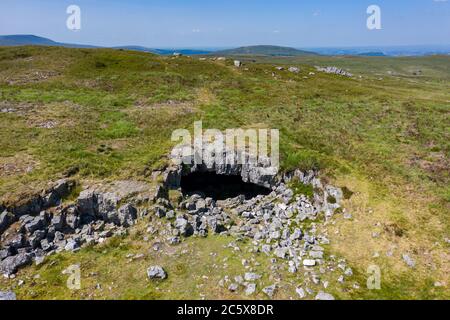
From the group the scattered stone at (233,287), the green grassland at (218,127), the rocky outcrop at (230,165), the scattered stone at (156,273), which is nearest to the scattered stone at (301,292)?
the green grassland at (218,127)

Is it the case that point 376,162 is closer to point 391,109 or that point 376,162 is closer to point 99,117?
point 391,109

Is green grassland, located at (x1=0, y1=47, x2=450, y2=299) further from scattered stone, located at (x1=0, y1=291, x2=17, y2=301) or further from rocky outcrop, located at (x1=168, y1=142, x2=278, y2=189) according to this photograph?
rocky outcrop, located at (x1=168, y1=142, x2=278, y2=189)

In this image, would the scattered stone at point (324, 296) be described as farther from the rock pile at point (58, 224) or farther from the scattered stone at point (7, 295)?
the scattered stone at point (7, 295)

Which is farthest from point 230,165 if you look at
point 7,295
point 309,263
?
point 7,295

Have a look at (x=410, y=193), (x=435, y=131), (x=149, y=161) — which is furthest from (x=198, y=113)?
(x=435, y=131)

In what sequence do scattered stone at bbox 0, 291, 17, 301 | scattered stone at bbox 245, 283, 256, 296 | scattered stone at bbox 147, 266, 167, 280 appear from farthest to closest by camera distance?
1. scattered stone at bbox 147, 266, 167, 280
2. scattered stone at bbox 245, 283, 256, 296
3. scattered stone at bbox 0, 291, 17, 301

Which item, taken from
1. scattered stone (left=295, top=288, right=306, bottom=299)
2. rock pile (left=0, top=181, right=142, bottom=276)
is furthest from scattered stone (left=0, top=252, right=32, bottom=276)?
scattered stone (left=295, top=288, right=306, bottom=299)
